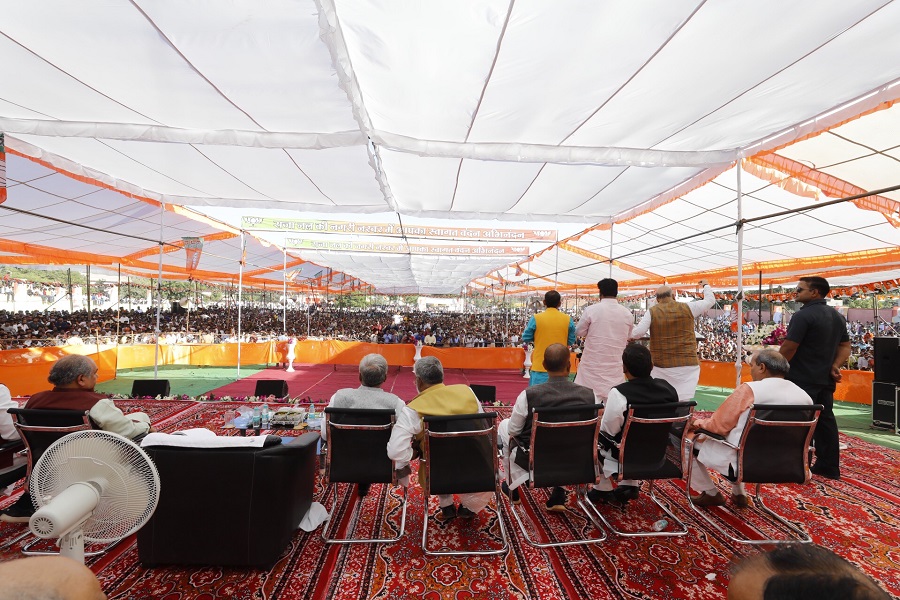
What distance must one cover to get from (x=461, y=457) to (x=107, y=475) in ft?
5.65

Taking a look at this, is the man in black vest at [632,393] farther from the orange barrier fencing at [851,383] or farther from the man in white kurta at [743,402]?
the orange barrier fencing at [851,383]

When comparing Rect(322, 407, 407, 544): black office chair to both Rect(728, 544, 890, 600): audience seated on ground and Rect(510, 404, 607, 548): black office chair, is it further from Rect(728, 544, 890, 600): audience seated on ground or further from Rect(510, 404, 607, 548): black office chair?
Rect(728, 544, 890, 600): audience seated on ground

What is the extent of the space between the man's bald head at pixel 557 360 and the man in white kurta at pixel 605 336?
3.67 ft

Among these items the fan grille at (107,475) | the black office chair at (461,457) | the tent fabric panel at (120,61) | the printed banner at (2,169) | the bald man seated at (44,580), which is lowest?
the black office chair at (461,457)

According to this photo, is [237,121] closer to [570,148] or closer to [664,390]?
[570,148]

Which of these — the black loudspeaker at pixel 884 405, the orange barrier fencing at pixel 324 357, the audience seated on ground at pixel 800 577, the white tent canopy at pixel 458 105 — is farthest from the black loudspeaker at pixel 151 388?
the black loudspeaker at pixel 884 405

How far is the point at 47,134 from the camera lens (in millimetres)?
3818

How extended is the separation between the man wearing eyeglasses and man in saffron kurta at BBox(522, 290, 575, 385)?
5.88ft

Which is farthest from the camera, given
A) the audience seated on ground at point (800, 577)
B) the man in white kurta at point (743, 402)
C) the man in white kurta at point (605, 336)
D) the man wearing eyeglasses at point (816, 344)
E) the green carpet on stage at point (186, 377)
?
the green carpet on stage at point (186, 377)

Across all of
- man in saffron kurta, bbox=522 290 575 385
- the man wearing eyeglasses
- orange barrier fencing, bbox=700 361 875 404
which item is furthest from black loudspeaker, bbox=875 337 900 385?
man in saffron kurta, bbox=522 290 575 385

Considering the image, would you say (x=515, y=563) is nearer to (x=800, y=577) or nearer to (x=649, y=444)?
(x=649, y=444)

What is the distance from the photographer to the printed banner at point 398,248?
9617 mm

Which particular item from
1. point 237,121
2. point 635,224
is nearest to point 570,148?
point 237,121

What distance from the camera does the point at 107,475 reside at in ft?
5.23
